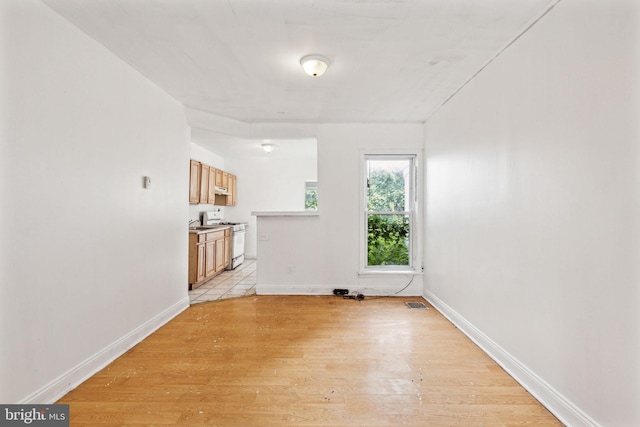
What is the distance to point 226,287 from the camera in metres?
4.20

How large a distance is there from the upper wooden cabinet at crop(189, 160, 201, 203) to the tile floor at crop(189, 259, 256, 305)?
1465 millimetres

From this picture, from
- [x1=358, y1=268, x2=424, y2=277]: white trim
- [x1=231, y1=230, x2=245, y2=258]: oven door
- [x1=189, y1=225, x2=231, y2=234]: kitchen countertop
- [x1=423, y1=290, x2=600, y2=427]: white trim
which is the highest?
[x1=189, y1=225, x2=231, y2=234]: kitchen countertop

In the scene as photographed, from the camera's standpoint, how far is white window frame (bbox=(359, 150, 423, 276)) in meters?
3.75

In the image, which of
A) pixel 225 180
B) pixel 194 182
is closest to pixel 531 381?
pixel 194 182

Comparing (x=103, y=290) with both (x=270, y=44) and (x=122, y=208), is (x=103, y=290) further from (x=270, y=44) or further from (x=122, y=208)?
(x=270, y=44)

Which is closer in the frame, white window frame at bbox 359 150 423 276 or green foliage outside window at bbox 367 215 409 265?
white window frame at bbox 359 150 423 276

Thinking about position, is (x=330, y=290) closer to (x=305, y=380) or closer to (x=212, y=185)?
(x=305, y=380)

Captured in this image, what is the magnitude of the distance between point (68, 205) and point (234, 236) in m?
3.77

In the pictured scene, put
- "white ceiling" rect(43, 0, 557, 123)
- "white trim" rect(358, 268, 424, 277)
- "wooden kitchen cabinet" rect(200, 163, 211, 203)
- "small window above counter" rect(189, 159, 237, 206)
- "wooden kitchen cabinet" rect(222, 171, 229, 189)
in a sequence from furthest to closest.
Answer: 1. "wooden kitchen cabinet" rect(222, 171, 229, 189)
2. "wooden kitchen cabinet" rect(200, 163, 211, 203)
3. "small window above counter" rect(189, 159, 237, 206)
4. "white trim" rect(358, 268, 424, 277)
5. "white ceiling" rect(43, 0, 557, 123)

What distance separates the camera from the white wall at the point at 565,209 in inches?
47.2

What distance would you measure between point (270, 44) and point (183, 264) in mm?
2627

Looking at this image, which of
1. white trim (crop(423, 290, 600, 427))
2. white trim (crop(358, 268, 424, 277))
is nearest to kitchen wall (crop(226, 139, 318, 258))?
white trim (crop(358, 268, 424, 277))

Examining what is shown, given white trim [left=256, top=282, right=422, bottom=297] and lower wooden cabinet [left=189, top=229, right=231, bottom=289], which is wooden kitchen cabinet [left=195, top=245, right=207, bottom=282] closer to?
lower wooden cabinet [left=189, top=229, right=231, bottom=289]

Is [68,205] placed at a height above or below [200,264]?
above
